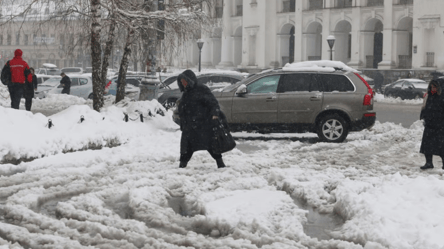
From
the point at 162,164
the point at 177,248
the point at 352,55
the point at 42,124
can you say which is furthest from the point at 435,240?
the point at 352,55

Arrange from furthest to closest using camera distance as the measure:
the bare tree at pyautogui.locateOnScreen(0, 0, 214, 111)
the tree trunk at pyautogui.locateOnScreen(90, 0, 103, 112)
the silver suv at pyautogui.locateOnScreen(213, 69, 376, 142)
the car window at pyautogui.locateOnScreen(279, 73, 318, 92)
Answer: the bare tree at pyautogui.locateOnScreen(0, 0, 214, 111), the tree trunk at pyautogui.locateOnScreen(90, 0, 103, 112), the car window at pyautogui.locateOnScreen(279, 73, 318, 92), the silver suv at pyautogui.locateOnScreen(213, 69, 376, 142)

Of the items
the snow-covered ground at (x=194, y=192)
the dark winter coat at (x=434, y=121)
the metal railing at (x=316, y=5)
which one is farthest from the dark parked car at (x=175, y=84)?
the metal railing at (x=316, y=5)

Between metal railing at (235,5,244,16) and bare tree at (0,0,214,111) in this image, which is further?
metal railing at (235,5,244,16)

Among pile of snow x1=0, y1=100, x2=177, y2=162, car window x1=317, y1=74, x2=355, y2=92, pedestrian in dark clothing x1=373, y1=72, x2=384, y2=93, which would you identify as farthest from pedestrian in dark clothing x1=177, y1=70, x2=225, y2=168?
pedestrian in dark clothing x1=373, y1=72, x2=384, y2=93

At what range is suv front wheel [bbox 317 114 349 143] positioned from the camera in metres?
16.7

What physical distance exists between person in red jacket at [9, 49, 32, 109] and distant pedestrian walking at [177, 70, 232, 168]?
8.40 m

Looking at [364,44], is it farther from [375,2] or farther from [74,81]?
[74,81]

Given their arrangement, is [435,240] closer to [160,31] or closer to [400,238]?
[400,238]

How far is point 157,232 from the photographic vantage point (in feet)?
23.6

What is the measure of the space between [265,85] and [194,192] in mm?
7929

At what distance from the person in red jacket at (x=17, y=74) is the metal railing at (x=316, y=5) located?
4010 centimetres

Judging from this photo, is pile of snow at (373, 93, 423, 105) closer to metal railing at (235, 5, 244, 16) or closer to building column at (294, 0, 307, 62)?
building column at (294, 0, 307, 62)

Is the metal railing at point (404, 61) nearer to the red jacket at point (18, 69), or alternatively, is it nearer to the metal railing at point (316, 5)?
the metal railing at point (316, 5)

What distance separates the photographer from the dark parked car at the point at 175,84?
2402 centimetres
